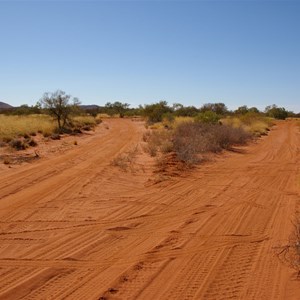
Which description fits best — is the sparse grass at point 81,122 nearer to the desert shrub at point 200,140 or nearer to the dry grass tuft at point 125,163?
the desert shrub at point 200,140

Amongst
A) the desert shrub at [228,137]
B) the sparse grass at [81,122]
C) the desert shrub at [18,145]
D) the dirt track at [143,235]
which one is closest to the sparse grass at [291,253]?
the dirt track at [143,235]

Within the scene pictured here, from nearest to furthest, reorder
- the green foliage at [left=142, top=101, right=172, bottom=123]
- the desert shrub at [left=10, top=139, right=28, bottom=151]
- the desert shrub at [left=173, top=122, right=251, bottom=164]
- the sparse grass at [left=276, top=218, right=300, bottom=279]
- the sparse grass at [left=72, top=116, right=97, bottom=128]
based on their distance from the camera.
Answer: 1. the sparse grass at [left=276, top=218, right=300, bottom=279]
2. the desert shrub at [left=173, top=122, right=251, bottom=164]
3. the desert shrub at [left=10, top=139, right=28, bottom=151]
4. the sparse grass at [left=72, top=116, right=97, bottom=128]
5. the green foliage at [left=142, top=101, right=172, bottom=123]

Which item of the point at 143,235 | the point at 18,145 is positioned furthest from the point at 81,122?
the point at 143,235

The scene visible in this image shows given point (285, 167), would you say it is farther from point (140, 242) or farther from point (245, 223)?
point (140, 242)

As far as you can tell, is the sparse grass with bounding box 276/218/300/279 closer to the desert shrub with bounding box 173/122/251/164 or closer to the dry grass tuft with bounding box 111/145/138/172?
the dry grass tuft with bounding box 111/145/138/172

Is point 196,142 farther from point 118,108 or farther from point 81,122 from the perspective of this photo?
point 118,108

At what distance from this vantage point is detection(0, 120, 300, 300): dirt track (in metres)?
5.73

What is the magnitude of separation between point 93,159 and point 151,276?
13102mm

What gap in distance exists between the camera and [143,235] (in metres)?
7.92

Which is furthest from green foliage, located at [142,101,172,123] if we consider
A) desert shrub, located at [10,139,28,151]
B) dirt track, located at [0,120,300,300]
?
dirt track, located at [0,120,300,300]

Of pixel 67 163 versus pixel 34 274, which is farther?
pixel 67 163

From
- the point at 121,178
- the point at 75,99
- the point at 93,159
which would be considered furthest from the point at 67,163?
the point at 75,99

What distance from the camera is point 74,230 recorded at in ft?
26.9

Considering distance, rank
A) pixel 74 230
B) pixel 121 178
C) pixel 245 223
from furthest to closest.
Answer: pixel 121 178 → pixel 245 223 → pixel 74 230
